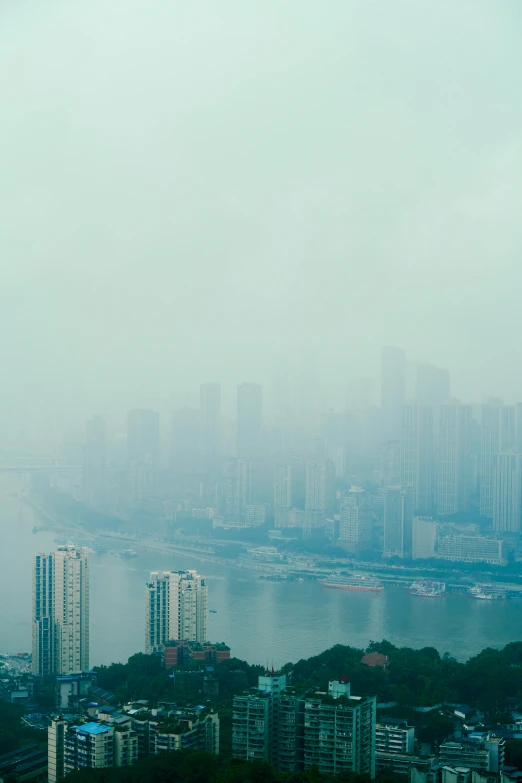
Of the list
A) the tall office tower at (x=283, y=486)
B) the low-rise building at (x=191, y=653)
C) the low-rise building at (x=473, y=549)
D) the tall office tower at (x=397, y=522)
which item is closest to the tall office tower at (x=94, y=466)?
the tall office tower at (x=283, y=486)

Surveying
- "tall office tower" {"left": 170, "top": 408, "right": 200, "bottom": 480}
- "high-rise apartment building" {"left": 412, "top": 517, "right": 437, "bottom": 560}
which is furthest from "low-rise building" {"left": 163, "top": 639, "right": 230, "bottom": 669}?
"high-rise apartment building" {"left": 412, "top": 517, "right": 437, "bottom": 560}

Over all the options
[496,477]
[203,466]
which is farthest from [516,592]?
[203,466]

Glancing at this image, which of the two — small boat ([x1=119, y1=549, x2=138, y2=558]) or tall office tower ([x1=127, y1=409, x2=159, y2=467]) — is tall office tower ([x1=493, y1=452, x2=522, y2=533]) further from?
small boat ([x1=119, y1=549, x2=138, y2=558])

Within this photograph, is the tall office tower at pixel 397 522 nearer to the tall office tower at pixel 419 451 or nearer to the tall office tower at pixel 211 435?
the tall office tower at pixel 419 451

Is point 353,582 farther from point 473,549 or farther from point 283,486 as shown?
point 283,486

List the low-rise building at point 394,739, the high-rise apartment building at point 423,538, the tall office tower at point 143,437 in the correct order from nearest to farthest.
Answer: the low-rise building at point 394,739
the tall office tower at point 143,437
the high-rise apartment building at point 423,538

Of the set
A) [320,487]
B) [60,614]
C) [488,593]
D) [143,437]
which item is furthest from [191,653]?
[320,487]
